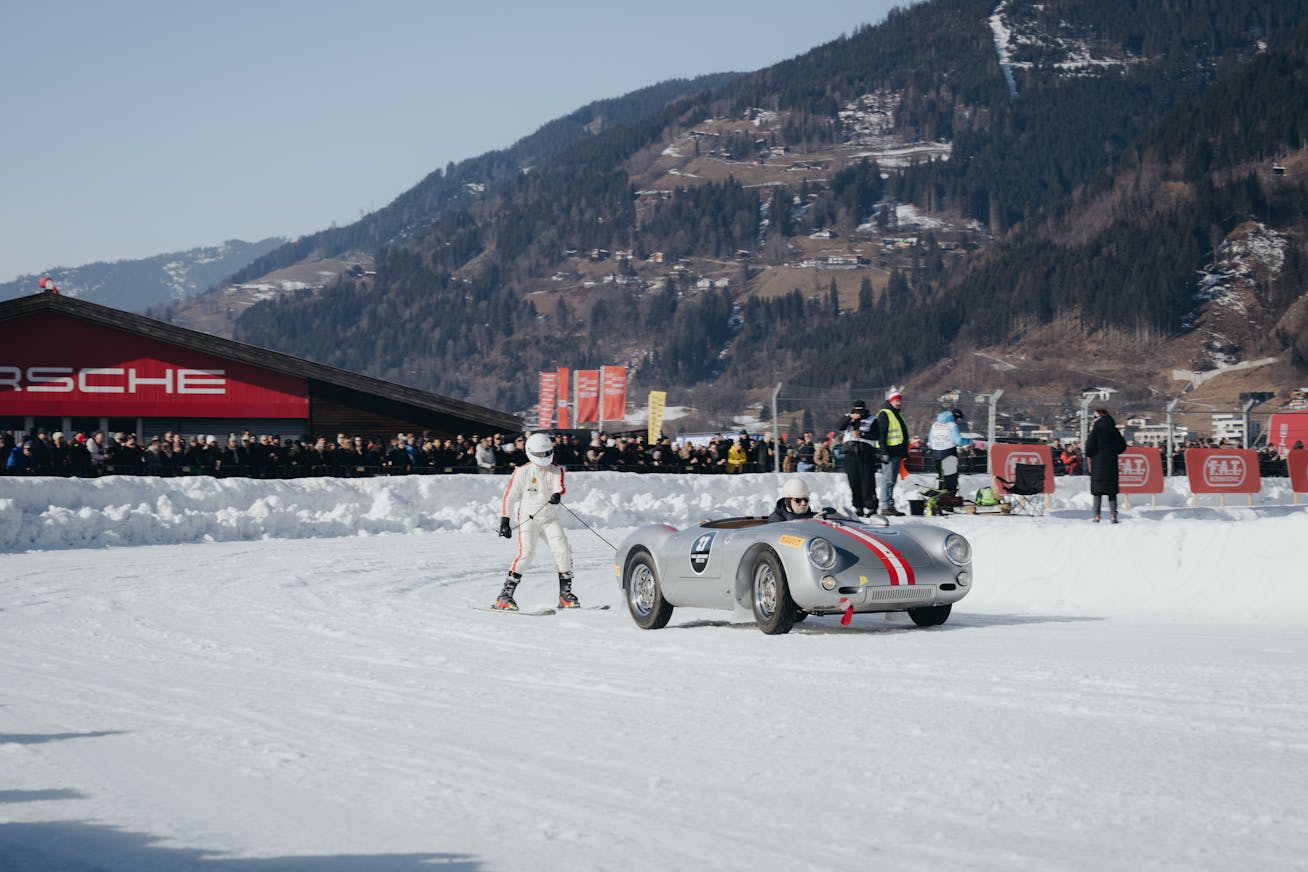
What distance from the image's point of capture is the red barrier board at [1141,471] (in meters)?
30.7

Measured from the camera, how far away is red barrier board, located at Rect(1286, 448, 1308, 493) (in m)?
33.7

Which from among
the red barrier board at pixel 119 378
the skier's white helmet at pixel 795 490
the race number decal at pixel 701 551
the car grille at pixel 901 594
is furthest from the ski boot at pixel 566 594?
the red barrier board at pixel 119 378

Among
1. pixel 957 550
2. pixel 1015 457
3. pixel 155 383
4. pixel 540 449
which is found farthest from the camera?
pixel 155 383

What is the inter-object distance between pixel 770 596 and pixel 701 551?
82cm

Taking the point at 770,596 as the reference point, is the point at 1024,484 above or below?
above

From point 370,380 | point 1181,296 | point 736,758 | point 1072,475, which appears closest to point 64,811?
point 736,758

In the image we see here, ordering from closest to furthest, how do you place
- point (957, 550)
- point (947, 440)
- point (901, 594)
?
Result: point (901, 594)
point (957, 550)
point (947, 440)

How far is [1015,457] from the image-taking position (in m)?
29.2

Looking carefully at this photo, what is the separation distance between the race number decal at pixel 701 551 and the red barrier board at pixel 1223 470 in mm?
21397

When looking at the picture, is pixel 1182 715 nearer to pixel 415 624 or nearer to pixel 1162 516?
pixel 415 624

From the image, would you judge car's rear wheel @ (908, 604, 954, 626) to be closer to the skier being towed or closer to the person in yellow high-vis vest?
the skier being towed

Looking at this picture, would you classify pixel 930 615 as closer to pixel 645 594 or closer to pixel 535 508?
pixel 645 594

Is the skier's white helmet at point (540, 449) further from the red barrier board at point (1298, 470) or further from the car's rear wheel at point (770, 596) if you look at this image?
the red barrier board at point (1298, 470)

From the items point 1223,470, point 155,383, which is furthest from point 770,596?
point 155,383
